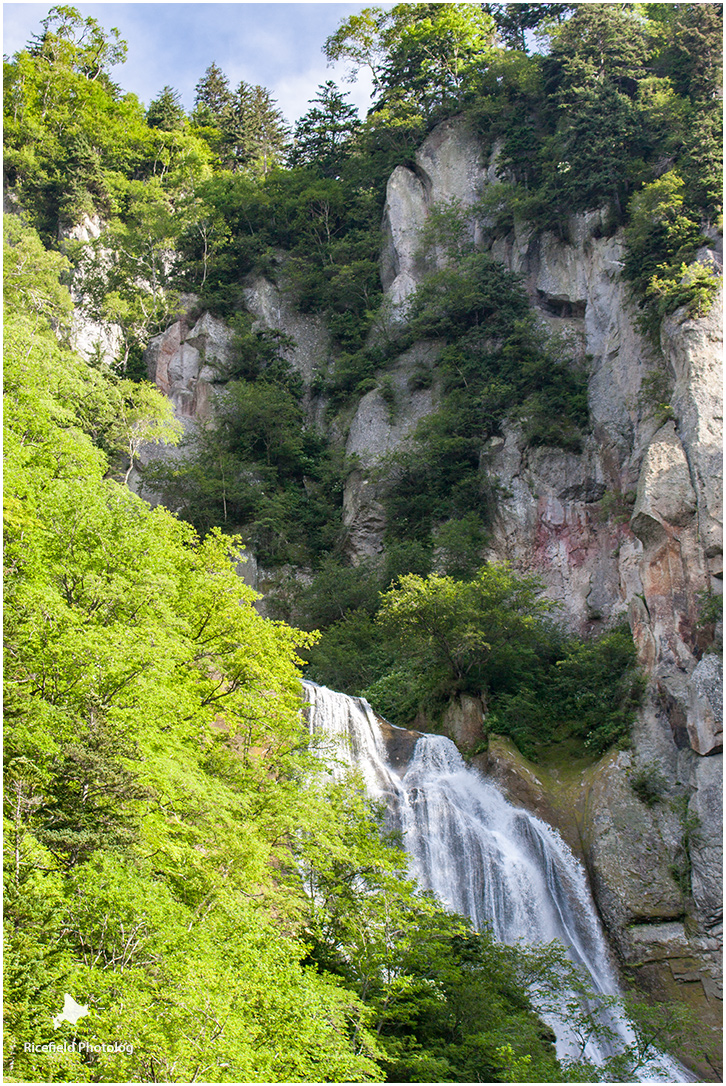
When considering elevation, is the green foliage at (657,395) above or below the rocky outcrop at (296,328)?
below

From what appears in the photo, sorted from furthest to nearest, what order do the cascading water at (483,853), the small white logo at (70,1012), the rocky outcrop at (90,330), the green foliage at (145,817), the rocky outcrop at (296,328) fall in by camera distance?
the rocky outcrop at (296,328) < the rocky outcrop at (90,330) < the cascading water at (483,853) < the green foliage at (145,817) < the small white logo at (70,1012)

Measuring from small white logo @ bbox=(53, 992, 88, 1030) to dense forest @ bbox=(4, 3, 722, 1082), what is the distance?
263mm

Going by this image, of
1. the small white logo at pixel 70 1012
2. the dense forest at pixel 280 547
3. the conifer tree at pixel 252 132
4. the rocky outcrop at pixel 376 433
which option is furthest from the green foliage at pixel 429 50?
the small white logo at pixel 70 1012

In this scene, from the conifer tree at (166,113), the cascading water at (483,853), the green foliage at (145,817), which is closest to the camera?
the green foliage at (145,817)

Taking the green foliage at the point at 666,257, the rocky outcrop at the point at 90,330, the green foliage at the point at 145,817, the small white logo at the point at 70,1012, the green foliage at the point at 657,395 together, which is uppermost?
the rocky outcrop at the point at 90,330

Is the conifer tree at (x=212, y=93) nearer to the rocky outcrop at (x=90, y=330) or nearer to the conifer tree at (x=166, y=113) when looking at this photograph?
the conifer tree at (x=166, y=113)

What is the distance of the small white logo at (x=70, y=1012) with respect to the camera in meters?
6.85

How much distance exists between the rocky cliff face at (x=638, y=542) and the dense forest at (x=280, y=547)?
98 cm

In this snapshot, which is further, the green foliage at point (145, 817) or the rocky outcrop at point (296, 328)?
the rocky outcrop at point (296, 328)

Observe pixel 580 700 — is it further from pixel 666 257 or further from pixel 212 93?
pixel 212 93

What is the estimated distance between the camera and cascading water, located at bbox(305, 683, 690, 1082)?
625 inches

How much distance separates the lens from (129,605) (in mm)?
10438

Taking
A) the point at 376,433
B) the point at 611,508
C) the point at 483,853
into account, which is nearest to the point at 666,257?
the point at 611,508

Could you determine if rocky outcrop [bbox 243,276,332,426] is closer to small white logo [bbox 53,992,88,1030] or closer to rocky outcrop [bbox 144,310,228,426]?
rocky outcrop [bbox 144,310,228,426]
